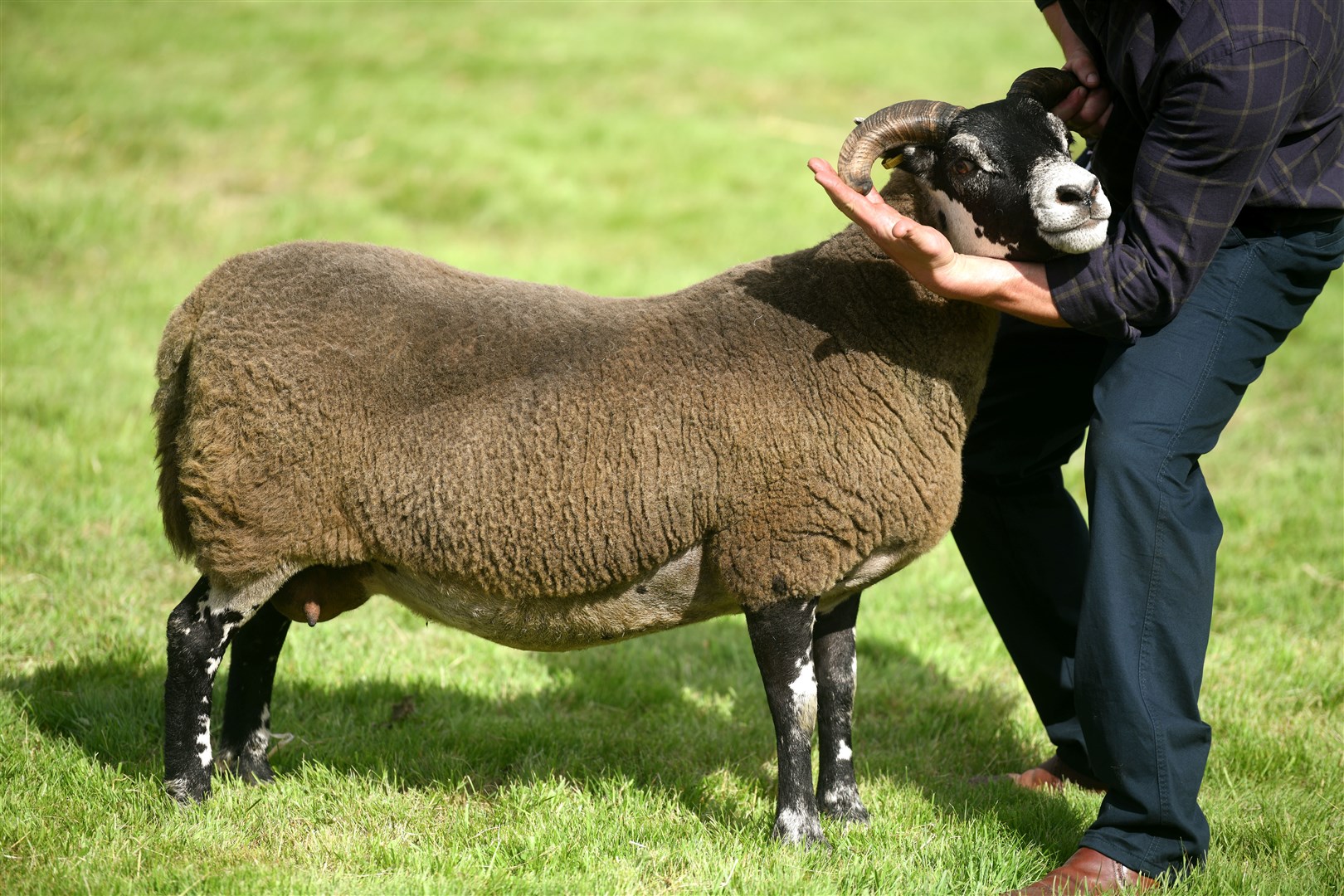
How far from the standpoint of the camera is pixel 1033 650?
15.8 feet

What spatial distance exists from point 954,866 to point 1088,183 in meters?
2.33

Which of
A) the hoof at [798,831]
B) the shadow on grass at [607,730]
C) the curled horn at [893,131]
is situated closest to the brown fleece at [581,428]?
the curled horn at [893,131]

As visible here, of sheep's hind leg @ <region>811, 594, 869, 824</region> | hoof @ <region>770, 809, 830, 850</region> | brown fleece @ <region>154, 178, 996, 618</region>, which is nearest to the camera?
brown fleece @ <region>154, 178, 996, 618</region>

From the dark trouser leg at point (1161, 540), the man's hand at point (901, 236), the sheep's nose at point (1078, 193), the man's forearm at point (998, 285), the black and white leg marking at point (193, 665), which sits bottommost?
the black and white leg marking at point (193, 665)

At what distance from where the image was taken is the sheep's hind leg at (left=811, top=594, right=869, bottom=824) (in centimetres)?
439

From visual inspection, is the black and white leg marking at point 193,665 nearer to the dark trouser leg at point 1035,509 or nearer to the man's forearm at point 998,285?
the man's forearm at point 998,285

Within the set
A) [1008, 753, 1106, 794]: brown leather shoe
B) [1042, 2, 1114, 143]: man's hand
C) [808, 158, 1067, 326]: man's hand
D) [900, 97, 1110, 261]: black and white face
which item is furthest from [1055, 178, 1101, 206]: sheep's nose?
[1008, 753, 1106, 794]: brown leather shoe

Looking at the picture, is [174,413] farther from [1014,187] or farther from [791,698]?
[1014,187]

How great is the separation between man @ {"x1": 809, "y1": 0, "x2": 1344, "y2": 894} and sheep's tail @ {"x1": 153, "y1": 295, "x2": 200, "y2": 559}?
2.44m

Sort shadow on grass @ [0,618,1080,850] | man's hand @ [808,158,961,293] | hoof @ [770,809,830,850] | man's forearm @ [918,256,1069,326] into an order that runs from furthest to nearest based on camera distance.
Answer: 1. shadow on grass @ [0,618,1080,850]
2. hoof @ [770,809,830,850]
3. man's forearm @ [918,256,1069,326]
4. man's hand @ [808,158,961,293]

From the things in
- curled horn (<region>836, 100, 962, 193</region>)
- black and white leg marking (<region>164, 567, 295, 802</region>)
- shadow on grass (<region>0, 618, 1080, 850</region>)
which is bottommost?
shadow on grass (<region>0, 618, 1080, 850</region>)

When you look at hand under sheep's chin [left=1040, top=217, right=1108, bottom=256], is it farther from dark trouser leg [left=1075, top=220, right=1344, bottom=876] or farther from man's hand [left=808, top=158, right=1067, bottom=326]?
dark trouser leg [left=1075, top=220, right=1344, bottom=876]

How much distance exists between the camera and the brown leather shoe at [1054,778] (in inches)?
186

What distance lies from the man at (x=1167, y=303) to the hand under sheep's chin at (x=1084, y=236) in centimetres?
5
